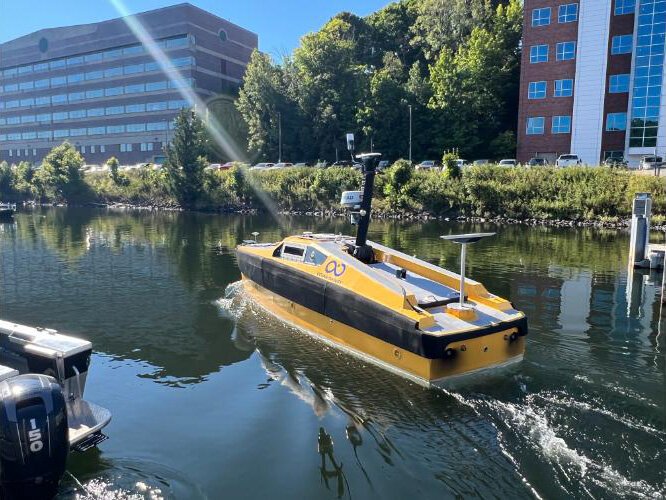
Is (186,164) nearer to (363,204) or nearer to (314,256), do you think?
(314,256)

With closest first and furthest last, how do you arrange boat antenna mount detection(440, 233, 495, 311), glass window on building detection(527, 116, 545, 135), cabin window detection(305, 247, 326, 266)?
boat antenna mount detection(440, 233, 495, 311)
cabin window detection(305, 247, 326, 266)
glass window on building detection(527, 116, 545, 135)

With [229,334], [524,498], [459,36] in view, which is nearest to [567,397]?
[524,498]

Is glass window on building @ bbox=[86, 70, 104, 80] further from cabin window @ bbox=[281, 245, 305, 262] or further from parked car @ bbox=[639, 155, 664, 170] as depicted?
cabin window @ bbox=[281, 245, 305, 262]

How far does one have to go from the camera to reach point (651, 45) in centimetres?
4394

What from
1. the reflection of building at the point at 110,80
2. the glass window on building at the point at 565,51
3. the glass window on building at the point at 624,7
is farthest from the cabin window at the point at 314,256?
the reflection of building at the point at 110,80

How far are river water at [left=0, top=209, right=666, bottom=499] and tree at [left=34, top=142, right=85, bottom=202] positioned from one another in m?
56.0

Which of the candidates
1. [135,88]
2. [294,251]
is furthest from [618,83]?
[135,88]

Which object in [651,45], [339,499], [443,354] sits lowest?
[339,499]

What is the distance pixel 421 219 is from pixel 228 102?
46.7 meters

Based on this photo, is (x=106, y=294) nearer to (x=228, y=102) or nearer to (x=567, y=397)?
(x=567, y=397)

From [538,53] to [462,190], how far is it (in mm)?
17882

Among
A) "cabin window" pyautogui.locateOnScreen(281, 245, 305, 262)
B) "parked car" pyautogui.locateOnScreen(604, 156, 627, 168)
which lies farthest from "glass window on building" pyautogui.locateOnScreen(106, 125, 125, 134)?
"cabin window" pyautogui.locateOnScreen(281, 245, 305, 262)

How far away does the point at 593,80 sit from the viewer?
47031mm

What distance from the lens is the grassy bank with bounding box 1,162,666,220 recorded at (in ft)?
120
